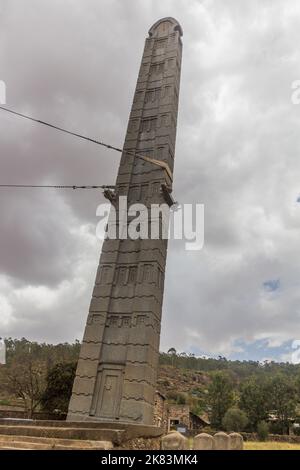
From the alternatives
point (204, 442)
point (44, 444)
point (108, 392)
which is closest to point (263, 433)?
point (108, 392)

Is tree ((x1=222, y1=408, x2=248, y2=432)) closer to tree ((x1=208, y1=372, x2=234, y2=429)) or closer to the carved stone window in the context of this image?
tree ((x1=208, y1=372, x2=234, y2=429))

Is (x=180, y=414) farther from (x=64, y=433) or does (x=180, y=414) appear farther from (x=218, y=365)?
(x=218, y=365)

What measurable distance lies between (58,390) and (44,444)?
20.3 metres

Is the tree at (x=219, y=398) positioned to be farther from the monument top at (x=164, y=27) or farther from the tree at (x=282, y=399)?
the monument top at (x=164, y=27)

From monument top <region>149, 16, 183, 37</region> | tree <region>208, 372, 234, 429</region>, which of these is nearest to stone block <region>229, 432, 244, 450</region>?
monument top <region>149, 16, 183, 37</region>

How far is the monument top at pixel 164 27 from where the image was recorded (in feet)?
67.6

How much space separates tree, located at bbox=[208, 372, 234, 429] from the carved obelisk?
40404 millimetres

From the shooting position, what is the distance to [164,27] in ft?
68.6

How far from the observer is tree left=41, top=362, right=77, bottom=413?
81.1 ft

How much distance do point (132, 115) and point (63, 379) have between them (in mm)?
16878

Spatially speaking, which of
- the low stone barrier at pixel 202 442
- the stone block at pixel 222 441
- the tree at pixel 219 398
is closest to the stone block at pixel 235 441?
the low stone barrier at pixel 202 442

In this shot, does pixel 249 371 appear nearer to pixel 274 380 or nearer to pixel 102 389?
pixel 274 380

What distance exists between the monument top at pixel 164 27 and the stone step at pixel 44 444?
65.7 feet
